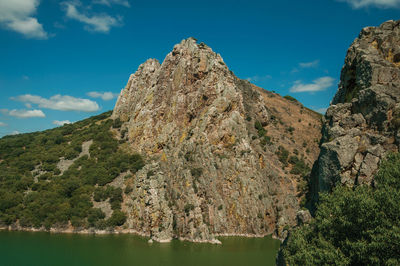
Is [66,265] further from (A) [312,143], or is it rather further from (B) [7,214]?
(A) [312,143]

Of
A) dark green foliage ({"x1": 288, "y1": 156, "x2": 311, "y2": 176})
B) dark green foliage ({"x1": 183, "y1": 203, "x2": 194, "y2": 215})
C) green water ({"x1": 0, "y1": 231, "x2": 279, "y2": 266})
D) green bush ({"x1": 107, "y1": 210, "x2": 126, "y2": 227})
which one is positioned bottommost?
green water ({"x1": 0, "y1": 231, "x2": 279, "y2": 266})

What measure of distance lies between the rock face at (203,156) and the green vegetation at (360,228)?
1447 inches

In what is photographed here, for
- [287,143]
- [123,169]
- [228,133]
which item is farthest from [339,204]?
[287,143]

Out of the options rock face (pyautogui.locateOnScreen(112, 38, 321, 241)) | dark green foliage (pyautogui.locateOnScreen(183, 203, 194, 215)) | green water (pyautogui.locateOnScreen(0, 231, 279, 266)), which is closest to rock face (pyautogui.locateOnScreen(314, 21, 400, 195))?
green water (pyautogui.locateOnScreen(0, 231, 279, 266))

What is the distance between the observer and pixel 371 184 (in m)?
23.1

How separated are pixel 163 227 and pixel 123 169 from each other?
2572 centimetres

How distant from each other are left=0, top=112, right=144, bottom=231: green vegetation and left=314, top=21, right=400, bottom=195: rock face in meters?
51.3

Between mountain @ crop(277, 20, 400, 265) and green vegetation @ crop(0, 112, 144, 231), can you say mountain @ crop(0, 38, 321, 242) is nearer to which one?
green vegetation @ crop(0, 112, 144, 231)

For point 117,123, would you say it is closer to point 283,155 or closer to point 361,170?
point 283,155

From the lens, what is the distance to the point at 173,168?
7100cm

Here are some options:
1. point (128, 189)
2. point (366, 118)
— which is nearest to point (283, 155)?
point (128, 189)

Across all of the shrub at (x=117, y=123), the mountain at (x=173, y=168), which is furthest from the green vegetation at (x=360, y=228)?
the shrub at (x=117, y=123)

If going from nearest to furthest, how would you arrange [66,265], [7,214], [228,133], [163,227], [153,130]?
[66,265] < [163,227] < [7,214] < [228,133] < [153,130]

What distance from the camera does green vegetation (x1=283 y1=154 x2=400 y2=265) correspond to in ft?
58.1
